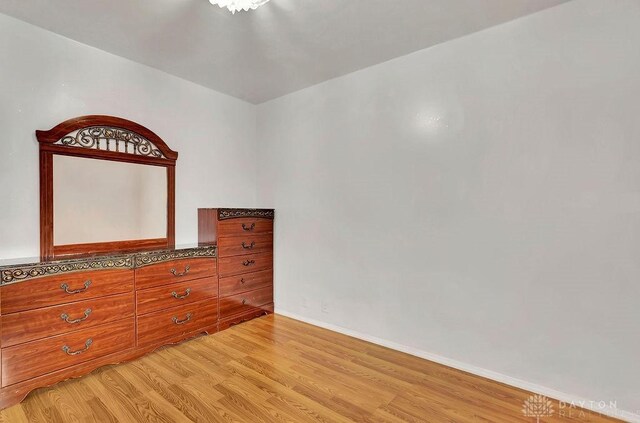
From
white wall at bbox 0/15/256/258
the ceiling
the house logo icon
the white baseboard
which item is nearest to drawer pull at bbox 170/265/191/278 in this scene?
white wall at bbox 0/15/256/258

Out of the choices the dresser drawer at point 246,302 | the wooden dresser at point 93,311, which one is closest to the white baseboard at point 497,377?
the dresser drawer at point 246,302

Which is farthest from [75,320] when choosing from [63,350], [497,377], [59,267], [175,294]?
[497,377]

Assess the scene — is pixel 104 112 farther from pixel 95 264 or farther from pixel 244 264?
pixel 244 264

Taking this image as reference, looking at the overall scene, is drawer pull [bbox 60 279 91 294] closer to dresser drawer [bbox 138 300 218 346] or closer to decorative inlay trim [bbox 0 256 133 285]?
decorative inlay trim [bbox 0 256 133 285]

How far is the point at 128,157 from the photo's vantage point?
8.99 ft

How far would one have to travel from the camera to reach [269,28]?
2270 mm

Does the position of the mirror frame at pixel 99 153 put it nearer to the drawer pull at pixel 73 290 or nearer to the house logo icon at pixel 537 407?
the drawer pull at pixel 73 290

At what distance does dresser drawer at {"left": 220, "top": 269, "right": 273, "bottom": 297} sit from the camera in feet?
10.1

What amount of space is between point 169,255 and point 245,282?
91 centimetres

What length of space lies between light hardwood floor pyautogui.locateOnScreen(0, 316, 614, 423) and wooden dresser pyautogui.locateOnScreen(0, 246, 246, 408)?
129mm

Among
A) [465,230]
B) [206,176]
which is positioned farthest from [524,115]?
[206,176]

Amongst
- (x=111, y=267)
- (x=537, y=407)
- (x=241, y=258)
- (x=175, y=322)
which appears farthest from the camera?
(x=241, y=258)

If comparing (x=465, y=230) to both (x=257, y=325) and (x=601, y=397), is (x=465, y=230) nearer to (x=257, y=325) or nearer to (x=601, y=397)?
(x=601, y=397)

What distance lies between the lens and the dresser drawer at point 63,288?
6.13 ft
